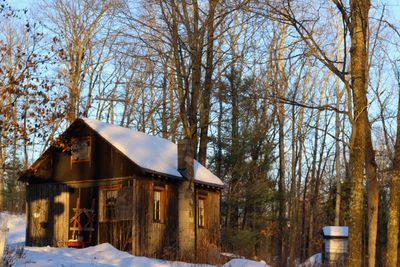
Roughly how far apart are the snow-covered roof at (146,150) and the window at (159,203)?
0.86 metres

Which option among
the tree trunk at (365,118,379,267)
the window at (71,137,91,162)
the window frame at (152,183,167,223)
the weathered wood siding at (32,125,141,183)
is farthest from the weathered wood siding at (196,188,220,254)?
the tree trunk at (365,118,379,267)

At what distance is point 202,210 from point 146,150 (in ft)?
13.3

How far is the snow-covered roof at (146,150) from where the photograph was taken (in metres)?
22.0

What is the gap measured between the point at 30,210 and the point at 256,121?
14916mm

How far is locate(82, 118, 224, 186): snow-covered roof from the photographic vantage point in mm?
22031

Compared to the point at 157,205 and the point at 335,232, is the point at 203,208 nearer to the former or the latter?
the point at 157,205

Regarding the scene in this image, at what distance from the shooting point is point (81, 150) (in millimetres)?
23656

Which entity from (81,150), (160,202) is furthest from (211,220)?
(81,150)

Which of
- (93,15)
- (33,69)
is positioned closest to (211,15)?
(33,69)

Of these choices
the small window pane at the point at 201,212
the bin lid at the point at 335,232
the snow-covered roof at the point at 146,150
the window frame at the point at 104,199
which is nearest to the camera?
the bin lid at the point at 335,232

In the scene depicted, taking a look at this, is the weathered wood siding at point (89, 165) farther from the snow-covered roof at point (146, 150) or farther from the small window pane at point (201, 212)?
the small window pane at point (201, 212)

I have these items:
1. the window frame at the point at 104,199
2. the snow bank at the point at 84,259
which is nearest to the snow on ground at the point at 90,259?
the snow bank at the point at 84,259

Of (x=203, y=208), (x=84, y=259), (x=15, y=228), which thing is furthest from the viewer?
(x=15, y=228)

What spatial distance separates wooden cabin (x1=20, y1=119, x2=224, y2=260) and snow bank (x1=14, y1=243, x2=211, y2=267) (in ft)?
6.33
